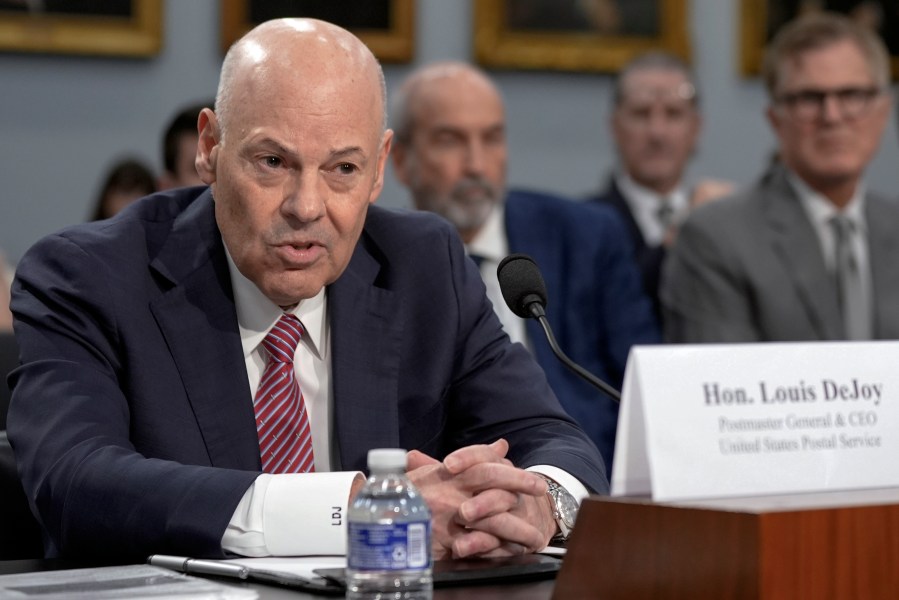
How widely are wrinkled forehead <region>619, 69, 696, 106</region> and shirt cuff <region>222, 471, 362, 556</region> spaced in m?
3.91

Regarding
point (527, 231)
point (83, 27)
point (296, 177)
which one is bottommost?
point (527, 231)

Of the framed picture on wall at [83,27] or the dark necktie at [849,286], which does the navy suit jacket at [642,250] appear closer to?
the dark necktie at [849,286]

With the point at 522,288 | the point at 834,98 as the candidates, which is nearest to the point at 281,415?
the point at 522,288

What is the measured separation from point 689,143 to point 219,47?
191 cm

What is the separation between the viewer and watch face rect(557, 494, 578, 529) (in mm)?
1887

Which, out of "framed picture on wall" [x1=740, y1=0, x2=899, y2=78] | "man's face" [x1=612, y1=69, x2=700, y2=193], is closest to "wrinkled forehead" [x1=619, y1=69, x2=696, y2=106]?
"man's face" [x1=612, y1=69, x2=700, y2=193]

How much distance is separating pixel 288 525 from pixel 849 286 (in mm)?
2603

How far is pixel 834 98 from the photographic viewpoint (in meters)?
4.06

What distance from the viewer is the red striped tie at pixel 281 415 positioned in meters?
2.11

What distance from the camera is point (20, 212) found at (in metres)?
4.97

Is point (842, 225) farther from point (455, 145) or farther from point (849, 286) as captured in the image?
point (455, 145)

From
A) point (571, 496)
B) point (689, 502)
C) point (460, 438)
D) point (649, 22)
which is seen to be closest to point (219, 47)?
point (649, 22)

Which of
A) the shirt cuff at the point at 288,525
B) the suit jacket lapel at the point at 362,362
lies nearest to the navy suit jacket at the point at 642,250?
the suit jacket lapel at the point at 362,362

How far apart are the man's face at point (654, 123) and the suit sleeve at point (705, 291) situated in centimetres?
145
